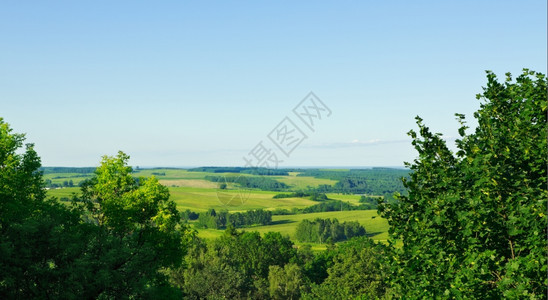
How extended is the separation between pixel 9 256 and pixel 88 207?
13688 millimetres

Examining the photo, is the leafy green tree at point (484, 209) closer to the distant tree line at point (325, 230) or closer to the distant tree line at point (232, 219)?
the distant tree line at point (325, 230)

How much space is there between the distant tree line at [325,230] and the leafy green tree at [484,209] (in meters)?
151

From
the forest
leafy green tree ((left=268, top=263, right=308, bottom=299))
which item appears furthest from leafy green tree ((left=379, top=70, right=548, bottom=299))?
leafy green tree ((left=268, top=263, right=308, bottom=299))

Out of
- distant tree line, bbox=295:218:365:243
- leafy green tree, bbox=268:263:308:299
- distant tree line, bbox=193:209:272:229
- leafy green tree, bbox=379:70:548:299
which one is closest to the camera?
leafy green tree, bbox=379:70:548:299

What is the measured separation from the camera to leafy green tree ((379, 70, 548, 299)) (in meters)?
14.1

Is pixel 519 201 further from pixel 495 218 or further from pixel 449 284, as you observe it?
pixel 449 284

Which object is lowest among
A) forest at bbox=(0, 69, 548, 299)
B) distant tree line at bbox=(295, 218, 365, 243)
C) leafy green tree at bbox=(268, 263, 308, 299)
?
distant tree line at bbox=(295, 218, 365, 243)

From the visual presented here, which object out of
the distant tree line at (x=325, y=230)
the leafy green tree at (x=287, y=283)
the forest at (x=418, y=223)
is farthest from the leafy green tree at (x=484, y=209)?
the distant tree line at (x=325, y=230)

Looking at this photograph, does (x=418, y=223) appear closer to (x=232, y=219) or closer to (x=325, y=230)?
(x=325, y=230)

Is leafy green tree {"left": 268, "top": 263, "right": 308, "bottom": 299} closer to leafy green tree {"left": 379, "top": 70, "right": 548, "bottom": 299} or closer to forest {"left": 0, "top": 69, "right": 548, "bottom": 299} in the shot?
forest {"left": 0, "top": 69, "right": 548, "bottom": 299}

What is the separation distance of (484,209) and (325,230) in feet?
550

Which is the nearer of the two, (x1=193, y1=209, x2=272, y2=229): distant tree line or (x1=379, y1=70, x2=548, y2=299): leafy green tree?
(x1=379, y1=70, x2=548, y2=299): leafy green tree

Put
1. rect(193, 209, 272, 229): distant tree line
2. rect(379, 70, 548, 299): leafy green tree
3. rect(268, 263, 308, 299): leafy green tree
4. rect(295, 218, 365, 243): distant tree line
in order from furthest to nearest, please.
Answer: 1. rect(193, 209, 272, 229): distant tree line
2. rect(295, 218, 365, 243): distant tree line
3. rect(268, 263, 308, 299): leafy green tree
4. rect(379, 70, 548, 299): leafy green tree

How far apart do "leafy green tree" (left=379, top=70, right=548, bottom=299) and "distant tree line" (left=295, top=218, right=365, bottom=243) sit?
496 feet
